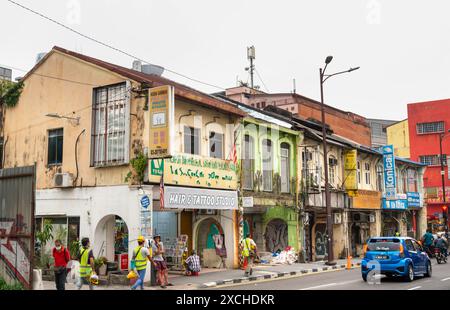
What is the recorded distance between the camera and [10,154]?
23453mm

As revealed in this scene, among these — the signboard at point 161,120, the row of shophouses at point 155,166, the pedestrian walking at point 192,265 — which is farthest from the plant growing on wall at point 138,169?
the pedestrian walking at point 192,265

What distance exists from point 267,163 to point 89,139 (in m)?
9.41

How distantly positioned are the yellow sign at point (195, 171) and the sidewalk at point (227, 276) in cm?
362

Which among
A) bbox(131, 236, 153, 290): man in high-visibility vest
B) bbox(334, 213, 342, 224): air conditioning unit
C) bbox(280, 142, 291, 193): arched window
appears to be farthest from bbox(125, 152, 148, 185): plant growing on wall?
bbox(334, 213, 342, 224): air conditioning unit

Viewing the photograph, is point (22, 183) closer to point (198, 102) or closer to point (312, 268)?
point (198, 102)

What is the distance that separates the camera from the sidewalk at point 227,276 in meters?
17.6

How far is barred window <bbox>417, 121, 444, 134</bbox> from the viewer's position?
49406 mm

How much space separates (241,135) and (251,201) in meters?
3.17

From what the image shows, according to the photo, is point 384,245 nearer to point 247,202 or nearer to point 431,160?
point 247,202

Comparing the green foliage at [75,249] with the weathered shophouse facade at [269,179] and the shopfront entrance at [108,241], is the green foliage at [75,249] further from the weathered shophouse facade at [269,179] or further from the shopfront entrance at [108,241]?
the weathered shophouse facade at [269,179]

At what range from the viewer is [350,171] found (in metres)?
32.6

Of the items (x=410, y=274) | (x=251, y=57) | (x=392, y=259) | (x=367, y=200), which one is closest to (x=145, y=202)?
(x=392, y=259)

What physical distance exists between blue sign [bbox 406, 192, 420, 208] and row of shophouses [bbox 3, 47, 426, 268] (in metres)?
13.0
